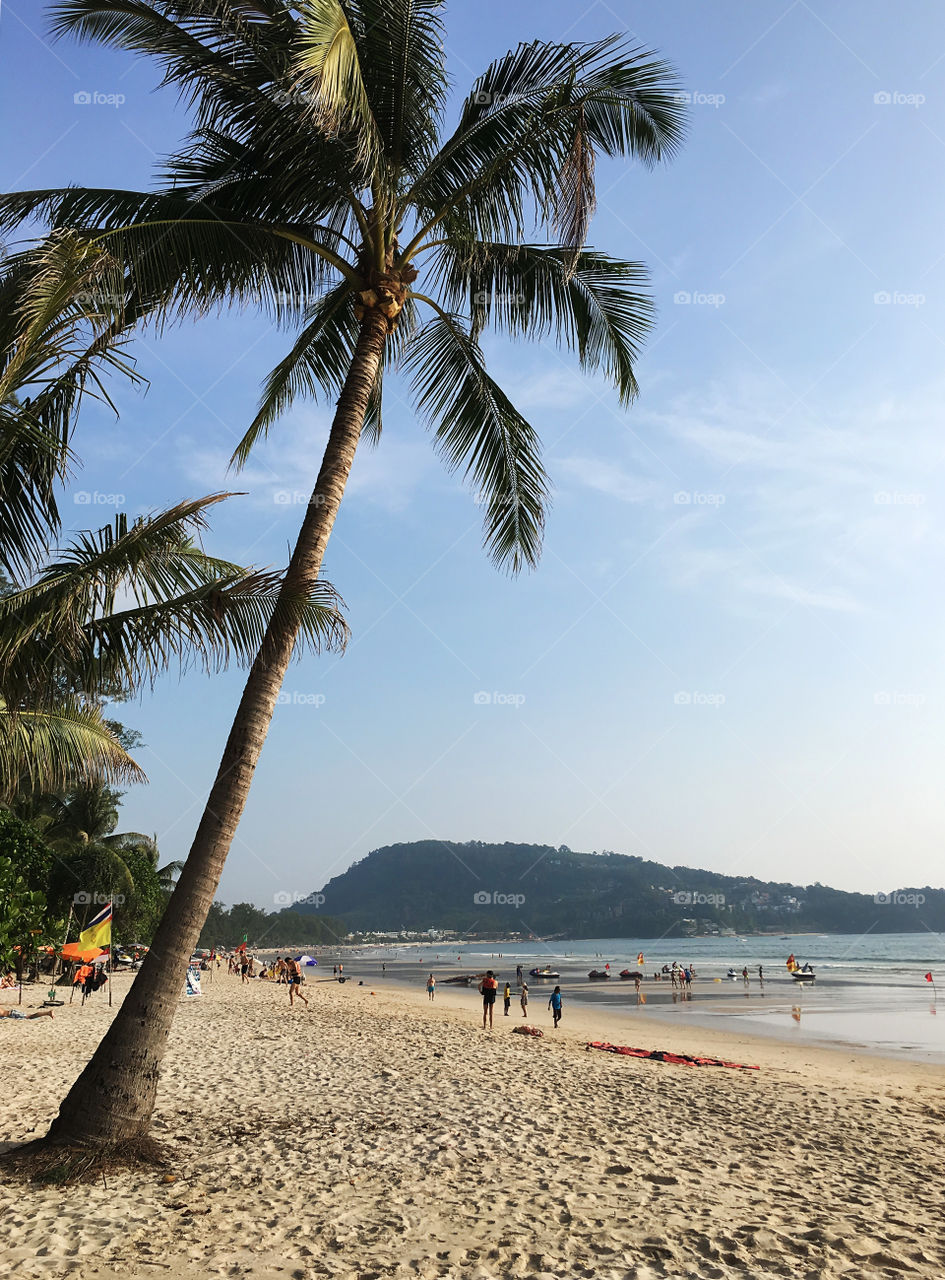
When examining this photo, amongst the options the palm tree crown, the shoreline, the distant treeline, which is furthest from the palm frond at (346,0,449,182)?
the distant treeline

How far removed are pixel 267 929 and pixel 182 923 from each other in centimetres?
18692

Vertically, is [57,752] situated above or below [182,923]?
above

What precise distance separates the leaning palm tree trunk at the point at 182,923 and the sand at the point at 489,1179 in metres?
0.51

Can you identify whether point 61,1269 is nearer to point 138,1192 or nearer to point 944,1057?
point 138,1192

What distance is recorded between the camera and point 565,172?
732 cm

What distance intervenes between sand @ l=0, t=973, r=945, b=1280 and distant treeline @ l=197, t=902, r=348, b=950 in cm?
12950

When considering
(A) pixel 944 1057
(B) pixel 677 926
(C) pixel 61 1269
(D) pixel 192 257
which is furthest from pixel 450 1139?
(B) pixel 677 926

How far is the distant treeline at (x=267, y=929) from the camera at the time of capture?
444 feet

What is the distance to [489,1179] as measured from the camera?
593 cm

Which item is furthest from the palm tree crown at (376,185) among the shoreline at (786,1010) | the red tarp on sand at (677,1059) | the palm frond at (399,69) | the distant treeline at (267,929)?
the distant treeline at (267,929)

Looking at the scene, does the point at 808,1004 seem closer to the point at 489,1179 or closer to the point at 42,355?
the point at 489,1179

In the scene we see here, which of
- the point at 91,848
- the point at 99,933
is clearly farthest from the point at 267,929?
the point at 99,933

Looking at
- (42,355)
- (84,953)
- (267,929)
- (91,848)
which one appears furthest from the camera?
(267,929)

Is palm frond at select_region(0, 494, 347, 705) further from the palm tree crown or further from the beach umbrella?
the beach umbrella
